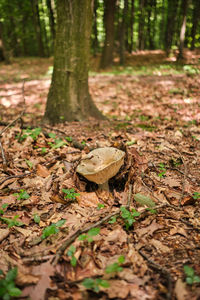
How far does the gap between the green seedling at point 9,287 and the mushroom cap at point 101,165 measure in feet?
3.49

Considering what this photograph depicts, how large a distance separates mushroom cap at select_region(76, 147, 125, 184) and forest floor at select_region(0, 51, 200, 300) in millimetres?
257

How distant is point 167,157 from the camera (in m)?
3.18

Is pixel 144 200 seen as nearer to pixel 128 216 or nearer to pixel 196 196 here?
pixel 128 216

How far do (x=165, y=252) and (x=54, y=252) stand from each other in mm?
964

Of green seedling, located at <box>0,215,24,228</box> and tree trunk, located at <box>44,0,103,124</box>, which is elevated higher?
tree trunk, located at <box>44,0,103,124</box>

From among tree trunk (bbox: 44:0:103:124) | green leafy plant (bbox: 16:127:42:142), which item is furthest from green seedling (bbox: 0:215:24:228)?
tree trunk (bbox: 44:0:103:124)

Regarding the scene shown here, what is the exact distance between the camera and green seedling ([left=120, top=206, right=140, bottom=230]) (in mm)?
1948

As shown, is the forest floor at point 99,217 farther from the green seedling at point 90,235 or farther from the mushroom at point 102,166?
the mushroom at point 102,166

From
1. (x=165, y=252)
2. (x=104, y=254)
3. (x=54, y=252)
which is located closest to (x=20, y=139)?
(x=54, y=252)

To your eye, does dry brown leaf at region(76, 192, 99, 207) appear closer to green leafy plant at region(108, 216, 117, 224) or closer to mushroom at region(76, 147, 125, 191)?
mushroom at region(76, 147, 125, 191)

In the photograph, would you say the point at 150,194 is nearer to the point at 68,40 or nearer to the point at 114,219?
the point at 114,219

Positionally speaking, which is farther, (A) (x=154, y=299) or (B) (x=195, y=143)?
(B) (x=195, y=143)

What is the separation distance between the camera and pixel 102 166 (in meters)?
2.27

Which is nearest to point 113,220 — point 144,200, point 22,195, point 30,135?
point 144,200
